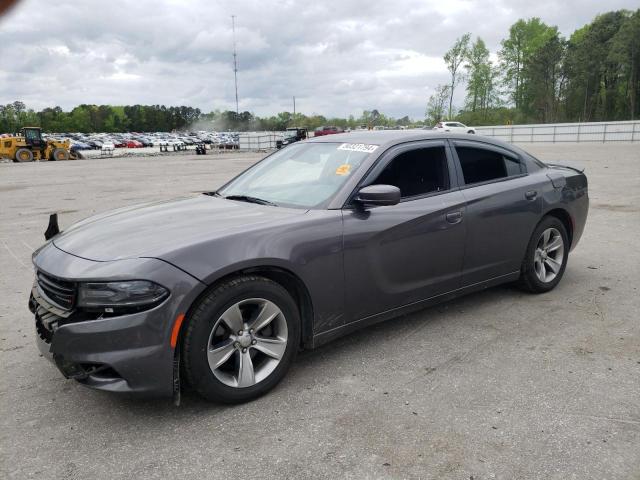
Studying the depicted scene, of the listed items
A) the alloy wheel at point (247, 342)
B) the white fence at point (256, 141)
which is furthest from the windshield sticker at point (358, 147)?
the white fence at point (256, 141)

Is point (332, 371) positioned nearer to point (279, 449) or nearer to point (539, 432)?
point (279, 449)

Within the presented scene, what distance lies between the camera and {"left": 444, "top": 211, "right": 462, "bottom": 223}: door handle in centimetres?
402

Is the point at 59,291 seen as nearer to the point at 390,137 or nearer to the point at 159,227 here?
the point at 159,227

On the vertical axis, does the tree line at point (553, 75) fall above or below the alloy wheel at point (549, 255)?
above

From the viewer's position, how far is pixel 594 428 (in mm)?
2791

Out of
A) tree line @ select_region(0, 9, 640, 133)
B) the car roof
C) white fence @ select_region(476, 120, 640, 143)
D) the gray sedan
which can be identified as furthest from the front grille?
tree line @ select_region(0, 9, 640, 133)

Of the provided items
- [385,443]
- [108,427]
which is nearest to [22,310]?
[108,427]

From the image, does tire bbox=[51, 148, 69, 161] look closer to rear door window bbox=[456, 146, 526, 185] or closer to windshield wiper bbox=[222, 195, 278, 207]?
windshield wiper bbox=[222, 195, 278, 207]

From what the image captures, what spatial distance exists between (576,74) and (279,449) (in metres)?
79.7

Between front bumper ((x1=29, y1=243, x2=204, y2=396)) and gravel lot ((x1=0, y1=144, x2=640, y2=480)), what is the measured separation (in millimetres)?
313

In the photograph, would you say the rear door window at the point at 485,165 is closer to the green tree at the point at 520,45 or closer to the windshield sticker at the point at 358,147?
the windshield sticker at the point at 358,147

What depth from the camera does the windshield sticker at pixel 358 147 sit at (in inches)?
155

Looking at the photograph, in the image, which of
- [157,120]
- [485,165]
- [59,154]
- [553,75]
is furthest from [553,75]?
[157,120]

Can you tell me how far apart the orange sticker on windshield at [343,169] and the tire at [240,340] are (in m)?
1.06
